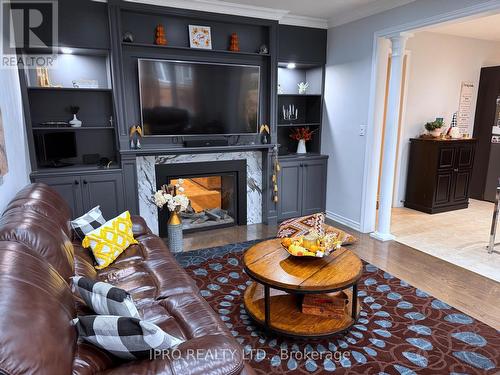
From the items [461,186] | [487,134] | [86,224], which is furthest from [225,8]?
[487,134]

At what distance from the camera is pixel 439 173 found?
5.16 metres

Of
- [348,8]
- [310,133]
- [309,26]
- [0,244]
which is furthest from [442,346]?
[309,26]

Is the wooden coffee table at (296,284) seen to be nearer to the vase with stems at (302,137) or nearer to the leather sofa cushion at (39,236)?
the leather sofa cushion at (39,236)

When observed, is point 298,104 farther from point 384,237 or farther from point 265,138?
point 384,237

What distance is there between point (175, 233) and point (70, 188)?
1185mm

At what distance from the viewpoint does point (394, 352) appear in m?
2.19

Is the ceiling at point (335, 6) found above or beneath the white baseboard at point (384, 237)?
above

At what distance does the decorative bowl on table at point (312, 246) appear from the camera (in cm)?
241

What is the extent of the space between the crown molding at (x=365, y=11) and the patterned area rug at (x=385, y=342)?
2.96 m

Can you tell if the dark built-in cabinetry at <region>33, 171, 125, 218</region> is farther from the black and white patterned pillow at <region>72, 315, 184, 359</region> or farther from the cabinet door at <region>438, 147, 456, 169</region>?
the cabinet door at <region>438, 147, 456, 169</region>

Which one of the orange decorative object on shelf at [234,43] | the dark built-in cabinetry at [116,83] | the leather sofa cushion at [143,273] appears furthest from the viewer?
the orange decorative object on shelf at [234,43]

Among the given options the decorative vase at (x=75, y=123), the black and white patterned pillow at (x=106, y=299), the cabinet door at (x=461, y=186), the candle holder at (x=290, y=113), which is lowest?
the cabinet door at (x=461, y=186)

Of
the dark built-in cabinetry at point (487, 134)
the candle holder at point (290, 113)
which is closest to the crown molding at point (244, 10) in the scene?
the candle holder at point (290, 113)

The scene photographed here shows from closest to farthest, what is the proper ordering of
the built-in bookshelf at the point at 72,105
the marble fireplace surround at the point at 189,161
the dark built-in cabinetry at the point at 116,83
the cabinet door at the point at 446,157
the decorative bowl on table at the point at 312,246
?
the decorative bowl on table at the point at 312,246 → the dark built-in cabinetry at the point at 116,83 → the built-in bookshelf at the point at 72,105 → the marble fireplace surround at the point at 189,161 → the cabinet door at the point at 446,157
